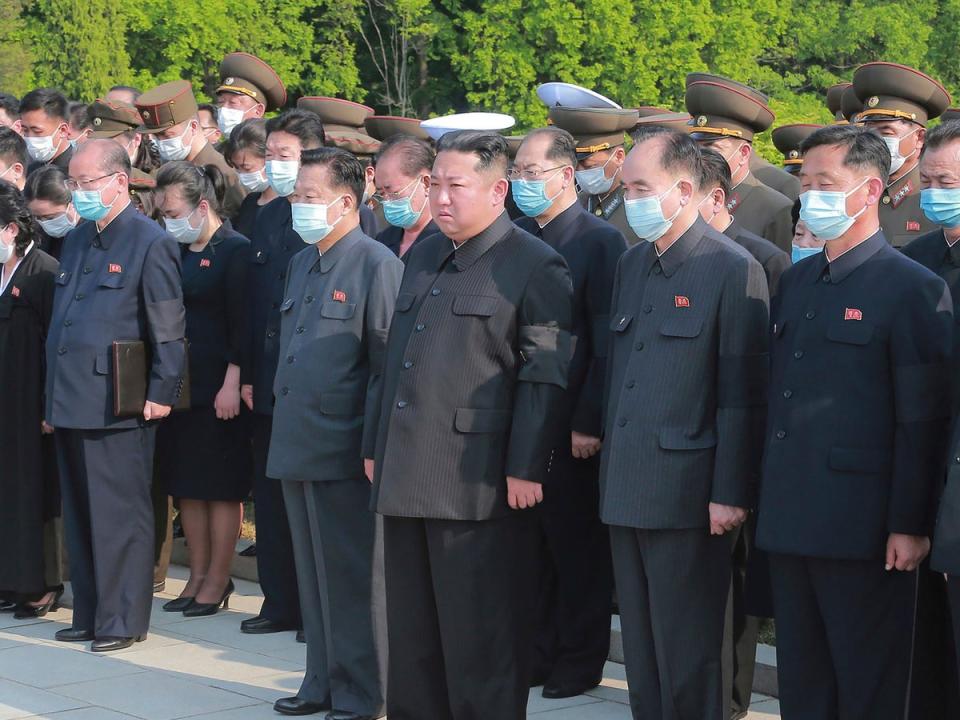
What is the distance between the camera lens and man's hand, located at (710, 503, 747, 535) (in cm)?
534

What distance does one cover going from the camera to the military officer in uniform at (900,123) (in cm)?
725

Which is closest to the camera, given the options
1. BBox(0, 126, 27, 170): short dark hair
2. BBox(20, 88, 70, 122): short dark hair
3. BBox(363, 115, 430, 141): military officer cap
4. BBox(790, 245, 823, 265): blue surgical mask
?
BBox(790, 245, 823, 265): blue surgical mask

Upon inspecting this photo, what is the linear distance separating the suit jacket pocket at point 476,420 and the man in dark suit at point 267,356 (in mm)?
2297

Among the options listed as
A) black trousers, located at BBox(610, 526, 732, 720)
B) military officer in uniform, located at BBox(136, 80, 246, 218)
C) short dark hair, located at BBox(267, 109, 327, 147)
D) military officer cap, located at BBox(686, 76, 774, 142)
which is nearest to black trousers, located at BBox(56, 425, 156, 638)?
short dark hair, located at BBox(267, 109, 327, 147)

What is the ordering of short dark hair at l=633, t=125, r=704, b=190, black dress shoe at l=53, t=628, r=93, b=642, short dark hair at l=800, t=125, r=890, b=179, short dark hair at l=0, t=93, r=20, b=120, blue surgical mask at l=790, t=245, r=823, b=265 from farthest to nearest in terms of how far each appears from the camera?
short dark hair at l=0, t=93, r=20, b=120 → black dress shoe at l=53, t=628, r=93, b=642 → blue surgical mask at l=790, t=245, r=823, b=265 → short dark hair at l=633, t=125, r=704, b=190 → short dark hair at l=800, t=125, r=890, b=179

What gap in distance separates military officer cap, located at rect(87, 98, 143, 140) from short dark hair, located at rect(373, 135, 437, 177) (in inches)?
139

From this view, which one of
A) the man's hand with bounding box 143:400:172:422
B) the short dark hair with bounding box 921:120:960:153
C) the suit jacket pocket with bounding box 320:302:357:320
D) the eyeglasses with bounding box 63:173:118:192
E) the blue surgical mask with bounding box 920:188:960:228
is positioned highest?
the short dark hair with bounding box 921:120:960:153

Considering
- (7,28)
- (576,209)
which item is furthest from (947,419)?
(7,28)

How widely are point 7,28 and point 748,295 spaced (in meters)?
33.7

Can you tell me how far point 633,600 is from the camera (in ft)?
18.3

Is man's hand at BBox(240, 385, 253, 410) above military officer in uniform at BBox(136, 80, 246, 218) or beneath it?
beneath

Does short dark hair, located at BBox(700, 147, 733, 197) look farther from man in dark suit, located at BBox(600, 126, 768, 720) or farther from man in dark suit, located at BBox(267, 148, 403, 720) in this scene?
man in dark suit, located at BBox(267, 148, 403, 720)

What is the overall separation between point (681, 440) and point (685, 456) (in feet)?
0.18

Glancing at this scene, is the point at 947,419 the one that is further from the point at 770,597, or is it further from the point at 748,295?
the point at 770,597
